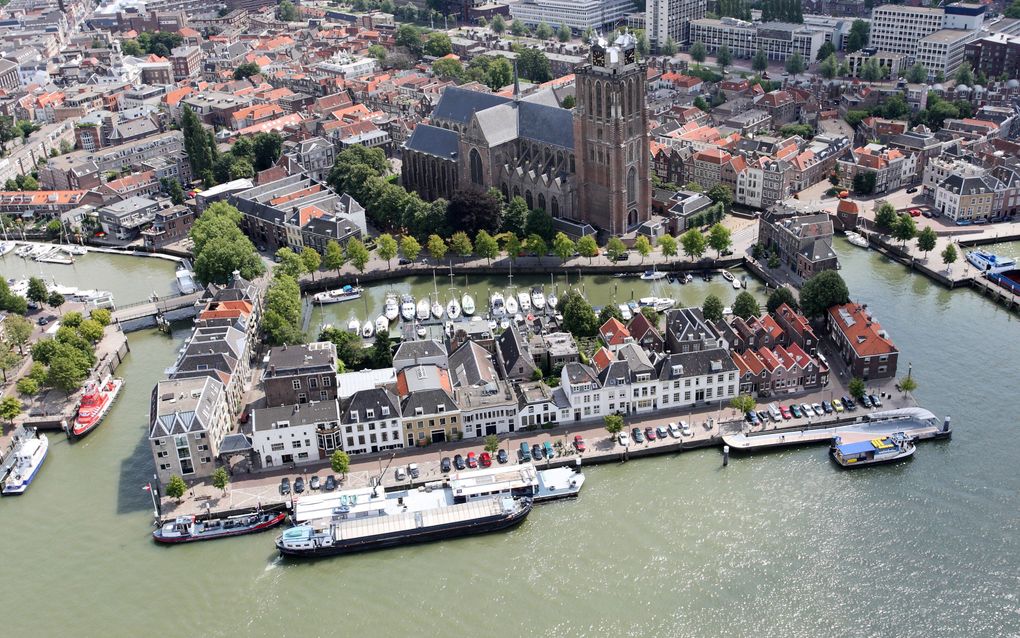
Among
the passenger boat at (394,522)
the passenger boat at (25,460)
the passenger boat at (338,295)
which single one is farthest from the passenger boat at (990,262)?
the passenger boat at (25,460)

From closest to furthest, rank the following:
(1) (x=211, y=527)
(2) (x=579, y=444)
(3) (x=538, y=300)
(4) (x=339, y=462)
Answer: (1) (x=211, y=527), (4) (x=339, y=462), (2) (x=579, y=444), (3) (x=538, y=300)

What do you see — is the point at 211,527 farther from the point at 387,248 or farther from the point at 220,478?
the point at 387,248

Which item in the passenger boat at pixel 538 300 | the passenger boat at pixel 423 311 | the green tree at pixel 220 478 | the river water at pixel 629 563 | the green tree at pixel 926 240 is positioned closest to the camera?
the river water at pixel 629 563

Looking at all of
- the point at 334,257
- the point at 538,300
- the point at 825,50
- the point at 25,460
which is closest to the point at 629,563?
the point at 538,300

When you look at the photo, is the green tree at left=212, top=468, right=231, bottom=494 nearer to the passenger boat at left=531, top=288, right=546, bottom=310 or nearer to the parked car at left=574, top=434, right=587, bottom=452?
the parked car at left=574, top=434, right=587, bottom=452

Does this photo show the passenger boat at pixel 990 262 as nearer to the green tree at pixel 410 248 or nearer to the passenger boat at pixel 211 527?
the green tree at pixel 410 248
